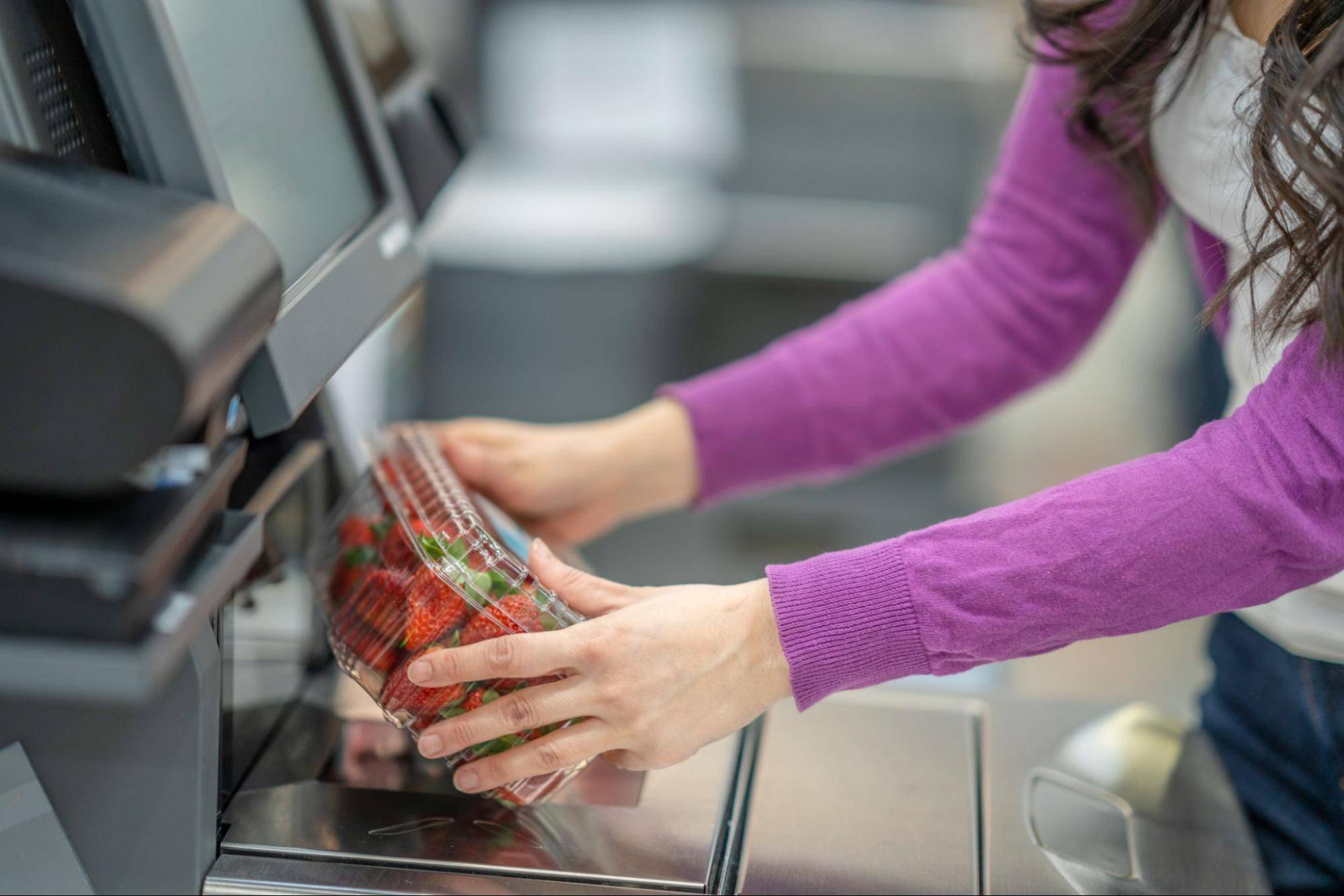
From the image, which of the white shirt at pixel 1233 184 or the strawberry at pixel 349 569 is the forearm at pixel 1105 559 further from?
the strawberry at pixel 349 569

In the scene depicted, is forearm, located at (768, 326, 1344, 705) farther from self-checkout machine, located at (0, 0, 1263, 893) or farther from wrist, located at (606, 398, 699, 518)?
wrist, located at (606, 398, 699, 518)

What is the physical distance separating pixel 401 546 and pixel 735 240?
1.94m

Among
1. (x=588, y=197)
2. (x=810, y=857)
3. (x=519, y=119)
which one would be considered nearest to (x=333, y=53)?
(x=810, y=857)

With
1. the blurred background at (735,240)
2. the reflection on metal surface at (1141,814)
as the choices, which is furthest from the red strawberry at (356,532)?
the blurred background at (735,240)

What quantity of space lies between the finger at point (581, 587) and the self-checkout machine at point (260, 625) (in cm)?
16

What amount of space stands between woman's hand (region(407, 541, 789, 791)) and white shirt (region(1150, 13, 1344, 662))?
14.1 inches

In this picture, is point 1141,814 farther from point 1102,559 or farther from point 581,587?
point 581,587

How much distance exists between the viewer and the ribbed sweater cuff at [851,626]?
726 mm

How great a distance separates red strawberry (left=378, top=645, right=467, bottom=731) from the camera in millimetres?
767

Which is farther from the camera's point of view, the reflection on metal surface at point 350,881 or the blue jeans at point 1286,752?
the blue jeans at point 1286,752

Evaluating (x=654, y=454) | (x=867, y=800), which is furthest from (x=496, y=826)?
(x=654, y=454)

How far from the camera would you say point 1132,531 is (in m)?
0.70

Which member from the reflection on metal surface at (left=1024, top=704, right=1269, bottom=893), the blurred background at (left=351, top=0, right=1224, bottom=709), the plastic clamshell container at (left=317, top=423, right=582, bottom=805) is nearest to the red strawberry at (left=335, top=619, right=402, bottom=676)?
the plastic clamshell container at (left=317, top=423, right=582, bottom=805)

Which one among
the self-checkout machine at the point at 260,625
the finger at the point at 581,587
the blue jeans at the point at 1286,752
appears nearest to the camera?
the self-checkout machine at the point at 260,625
